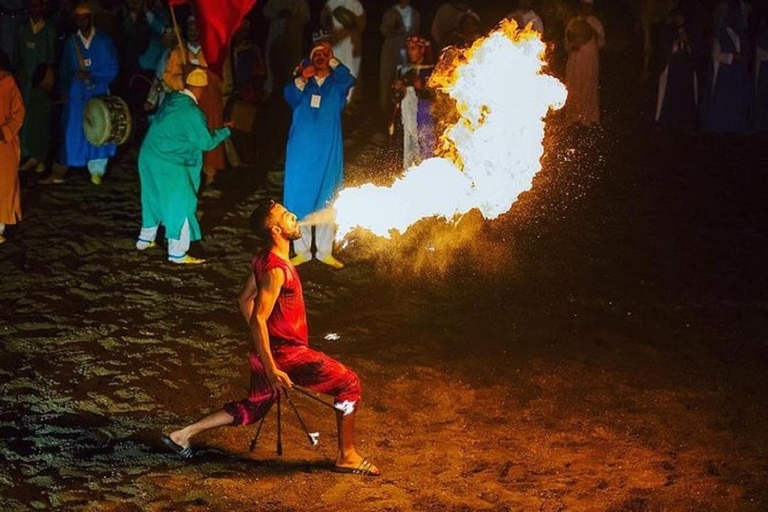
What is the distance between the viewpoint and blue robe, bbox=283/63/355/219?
9727 mm

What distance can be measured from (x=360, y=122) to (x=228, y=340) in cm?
755

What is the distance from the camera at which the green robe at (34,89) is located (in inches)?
483

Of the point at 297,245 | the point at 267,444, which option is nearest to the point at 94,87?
the point at 297,245

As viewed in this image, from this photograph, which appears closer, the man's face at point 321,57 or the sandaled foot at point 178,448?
the sandaled foot at point 178,448

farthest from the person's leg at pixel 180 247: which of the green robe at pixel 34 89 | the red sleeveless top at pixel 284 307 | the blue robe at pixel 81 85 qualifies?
the red sleeveless top at pixel 284 307

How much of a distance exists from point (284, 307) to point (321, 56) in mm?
4056

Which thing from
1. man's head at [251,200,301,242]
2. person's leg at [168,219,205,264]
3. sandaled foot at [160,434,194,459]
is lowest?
sandaled foot at [160,434,194,459]

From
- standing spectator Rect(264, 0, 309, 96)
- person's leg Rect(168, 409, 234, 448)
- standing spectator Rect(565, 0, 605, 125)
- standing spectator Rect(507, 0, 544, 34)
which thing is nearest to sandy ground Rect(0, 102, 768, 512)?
person's leg Rect(168, 409, 234, 448)

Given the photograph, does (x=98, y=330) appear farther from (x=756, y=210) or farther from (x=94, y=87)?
(x=756, y=210)

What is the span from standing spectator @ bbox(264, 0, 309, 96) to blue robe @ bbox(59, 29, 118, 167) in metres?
4.12

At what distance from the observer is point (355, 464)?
629cm

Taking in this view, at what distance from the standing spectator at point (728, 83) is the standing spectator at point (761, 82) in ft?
0.48

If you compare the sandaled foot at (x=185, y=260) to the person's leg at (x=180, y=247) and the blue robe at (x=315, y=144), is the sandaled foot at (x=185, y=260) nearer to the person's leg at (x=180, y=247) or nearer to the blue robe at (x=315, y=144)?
the person's leg at (x=180, y=247)

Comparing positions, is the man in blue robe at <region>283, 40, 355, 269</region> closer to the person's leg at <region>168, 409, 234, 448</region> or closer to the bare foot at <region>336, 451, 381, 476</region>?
the person's leg at <region>168, 409, 234, 448</region>
